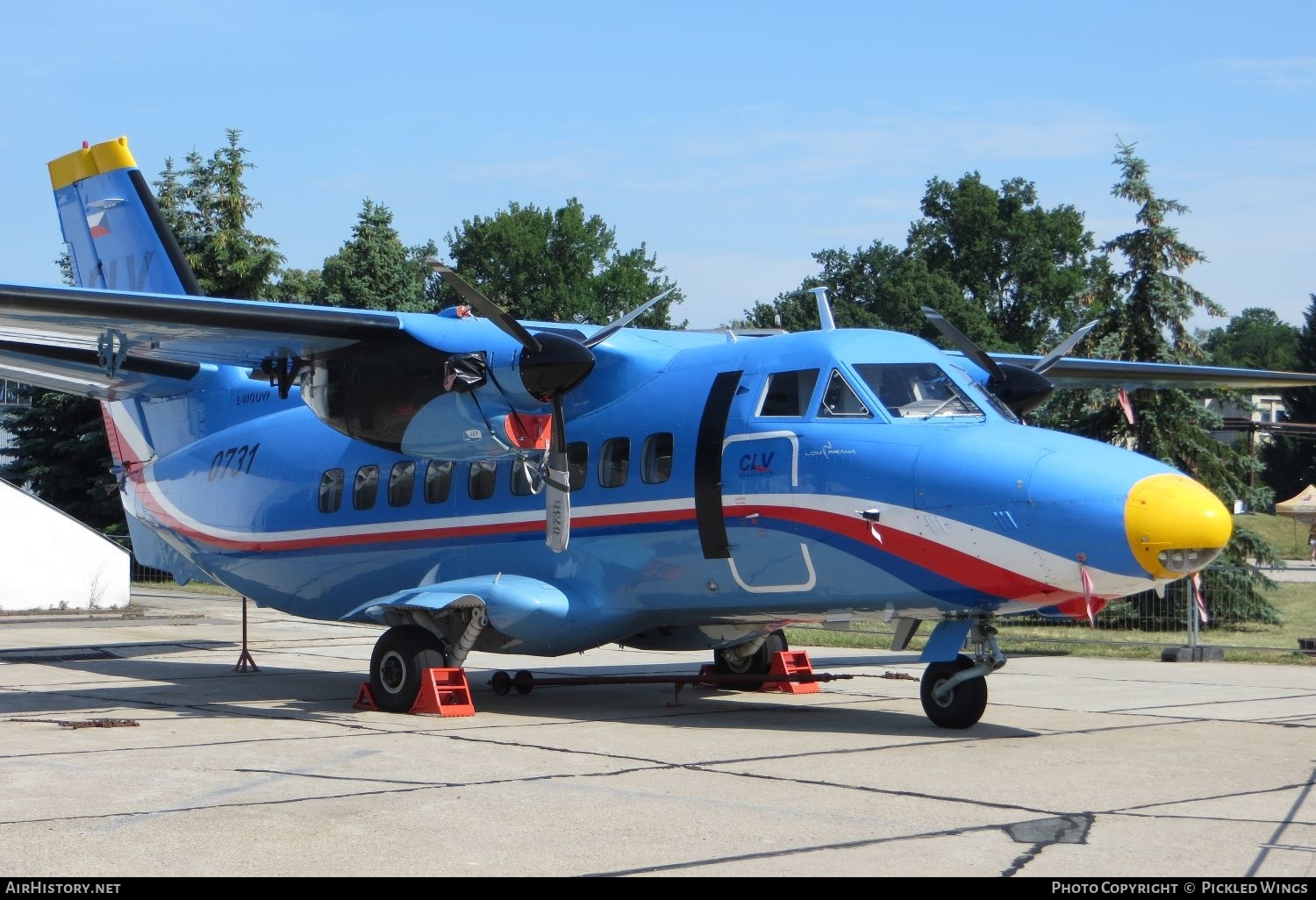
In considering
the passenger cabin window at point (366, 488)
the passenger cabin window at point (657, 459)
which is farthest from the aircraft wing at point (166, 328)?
the passenger cabin window at point (657, 459)

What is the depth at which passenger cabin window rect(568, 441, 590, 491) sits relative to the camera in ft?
42.9

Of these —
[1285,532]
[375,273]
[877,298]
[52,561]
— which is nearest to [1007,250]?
[877,298]

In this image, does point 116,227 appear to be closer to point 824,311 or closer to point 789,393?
point 824,311

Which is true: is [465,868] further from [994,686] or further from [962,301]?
[962,301]

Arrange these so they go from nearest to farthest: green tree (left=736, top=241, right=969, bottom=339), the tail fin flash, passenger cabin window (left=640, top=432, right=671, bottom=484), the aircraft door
A: the aircraft door
passenger cabin window (left=640, top=432, right=671, bottom=484)
the tail fin flash
green tree (left=736, top=241, right=969, bottom=339)

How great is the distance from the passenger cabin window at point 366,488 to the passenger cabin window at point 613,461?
9.99ft

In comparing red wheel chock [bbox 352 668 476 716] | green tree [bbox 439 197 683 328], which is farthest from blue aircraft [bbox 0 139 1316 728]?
green tree [bbox 439 197 683 328]

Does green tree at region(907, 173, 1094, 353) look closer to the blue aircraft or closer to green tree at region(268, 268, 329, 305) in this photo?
green tree at region(268, 268, 329, 305)

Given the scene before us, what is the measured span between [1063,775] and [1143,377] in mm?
7534

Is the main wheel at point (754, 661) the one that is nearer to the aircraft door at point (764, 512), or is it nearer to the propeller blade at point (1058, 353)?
the aircraft door at point (764, 512)

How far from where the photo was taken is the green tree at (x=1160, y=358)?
25578mm

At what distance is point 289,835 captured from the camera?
706 centimetres

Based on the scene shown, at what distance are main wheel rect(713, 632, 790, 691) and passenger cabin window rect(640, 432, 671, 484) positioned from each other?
294 cm

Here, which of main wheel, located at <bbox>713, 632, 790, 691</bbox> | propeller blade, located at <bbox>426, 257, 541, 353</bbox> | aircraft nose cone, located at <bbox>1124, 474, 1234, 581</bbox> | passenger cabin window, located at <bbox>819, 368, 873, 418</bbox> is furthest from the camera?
main wheel, located at <bbox>713, 632, 790, 691</bbox>
